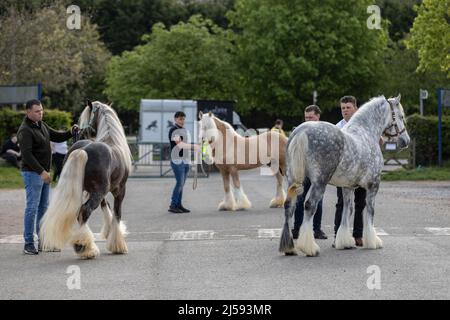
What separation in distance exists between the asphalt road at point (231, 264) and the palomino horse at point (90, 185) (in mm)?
307

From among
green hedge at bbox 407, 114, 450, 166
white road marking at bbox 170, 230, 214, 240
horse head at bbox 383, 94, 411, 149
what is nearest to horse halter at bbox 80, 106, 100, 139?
white road marking at bbox 170, 230, 214, 240

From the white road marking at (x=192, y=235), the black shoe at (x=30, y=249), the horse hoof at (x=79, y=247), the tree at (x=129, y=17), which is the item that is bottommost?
the white road marking at (x=192, y=235)

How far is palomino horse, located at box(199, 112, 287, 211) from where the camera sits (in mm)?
18047

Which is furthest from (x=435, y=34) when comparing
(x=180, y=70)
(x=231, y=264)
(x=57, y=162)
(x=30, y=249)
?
(x=180, y=70)

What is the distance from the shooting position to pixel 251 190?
78.3ft

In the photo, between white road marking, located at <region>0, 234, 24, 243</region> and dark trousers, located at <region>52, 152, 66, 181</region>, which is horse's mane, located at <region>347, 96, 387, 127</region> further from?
dark trousers, located at <region>52, 152, 66, 181</region>

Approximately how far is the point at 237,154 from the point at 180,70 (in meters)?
35.8

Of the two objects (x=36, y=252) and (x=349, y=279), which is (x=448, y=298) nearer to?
(x=349, y=279)

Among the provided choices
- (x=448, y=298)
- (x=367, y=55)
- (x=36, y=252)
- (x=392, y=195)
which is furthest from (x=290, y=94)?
(x=448, y=298)

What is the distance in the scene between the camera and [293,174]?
11.0 metres

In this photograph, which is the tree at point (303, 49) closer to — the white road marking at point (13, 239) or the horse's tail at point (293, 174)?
the white road marking at point (13, 239)

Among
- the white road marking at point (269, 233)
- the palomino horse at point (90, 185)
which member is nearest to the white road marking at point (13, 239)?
the palomino horse at point (90, 185)

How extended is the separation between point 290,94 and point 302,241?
4058 cm

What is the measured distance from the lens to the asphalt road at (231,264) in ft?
27.4
